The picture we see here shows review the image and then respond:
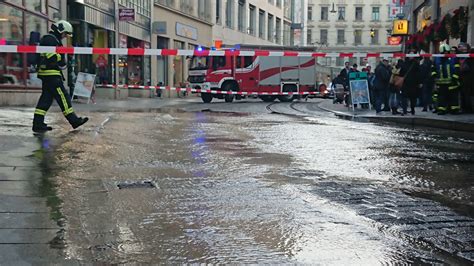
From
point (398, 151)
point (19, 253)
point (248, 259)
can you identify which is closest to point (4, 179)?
point (19, 253)

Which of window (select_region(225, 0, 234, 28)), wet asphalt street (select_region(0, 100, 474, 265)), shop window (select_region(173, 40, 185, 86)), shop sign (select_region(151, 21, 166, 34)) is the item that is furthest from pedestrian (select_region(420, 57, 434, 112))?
window (select_region(225, 0, 234, 28))

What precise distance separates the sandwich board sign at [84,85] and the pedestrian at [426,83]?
41.5 ft

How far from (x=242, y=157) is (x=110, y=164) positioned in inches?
72.0

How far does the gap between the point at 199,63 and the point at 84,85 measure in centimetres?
870

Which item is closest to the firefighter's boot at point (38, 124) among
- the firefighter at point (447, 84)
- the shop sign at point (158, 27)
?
the firefighter at point (447, 84)

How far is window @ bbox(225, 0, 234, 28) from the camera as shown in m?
53.2

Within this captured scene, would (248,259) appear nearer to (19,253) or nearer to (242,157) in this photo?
(19,253)

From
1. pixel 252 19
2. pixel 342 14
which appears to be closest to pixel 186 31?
pixel 252 19

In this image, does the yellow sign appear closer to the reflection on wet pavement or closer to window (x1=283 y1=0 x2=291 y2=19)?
the reflection on wet pavement

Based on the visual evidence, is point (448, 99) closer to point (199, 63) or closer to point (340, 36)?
point (199, 63)

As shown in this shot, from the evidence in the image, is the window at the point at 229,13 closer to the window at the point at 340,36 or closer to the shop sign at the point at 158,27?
the shop sign at the point at 158,27

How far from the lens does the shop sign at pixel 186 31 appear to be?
41516 millimetres

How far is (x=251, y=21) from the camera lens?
60.3 metres

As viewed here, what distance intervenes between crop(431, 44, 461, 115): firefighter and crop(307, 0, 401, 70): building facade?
76633mm
